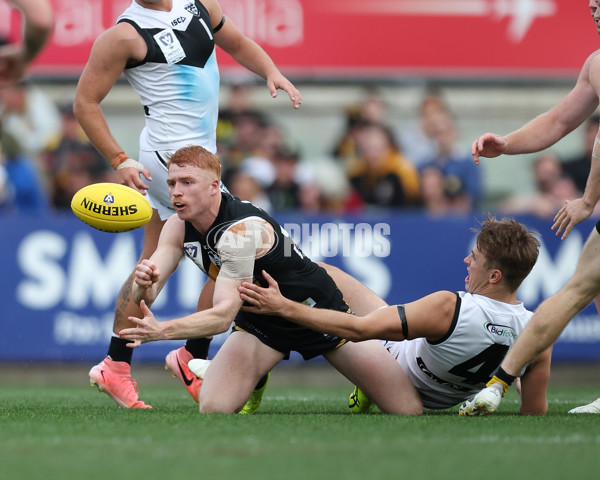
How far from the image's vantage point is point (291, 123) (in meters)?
12.6

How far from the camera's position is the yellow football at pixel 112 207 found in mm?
5785

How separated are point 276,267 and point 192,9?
6.20 feet

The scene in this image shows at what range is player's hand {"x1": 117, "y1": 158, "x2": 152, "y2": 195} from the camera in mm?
6016

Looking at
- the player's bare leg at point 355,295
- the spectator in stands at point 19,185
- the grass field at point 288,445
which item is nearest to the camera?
the grass field at point 288,445

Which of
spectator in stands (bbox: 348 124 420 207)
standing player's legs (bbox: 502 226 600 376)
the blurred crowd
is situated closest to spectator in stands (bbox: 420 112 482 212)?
the blurred crowd

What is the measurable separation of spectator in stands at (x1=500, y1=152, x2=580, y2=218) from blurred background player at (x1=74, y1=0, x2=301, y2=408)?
15.6ft

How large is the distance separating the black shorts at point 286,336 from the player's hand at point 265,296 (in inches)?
20.9

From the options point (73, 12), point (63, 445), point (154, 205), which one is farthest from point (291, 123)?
point (63, 445)

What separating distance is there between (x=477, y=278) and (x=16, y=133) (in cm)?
716

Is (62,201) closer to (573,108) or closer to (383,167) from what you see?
(383,167)

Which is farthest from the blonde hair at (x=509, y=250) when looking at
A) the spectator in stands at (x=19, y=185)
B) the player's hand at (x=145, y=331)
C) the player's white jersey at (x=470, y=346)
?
the spectator in stands at (x=19, y=185)

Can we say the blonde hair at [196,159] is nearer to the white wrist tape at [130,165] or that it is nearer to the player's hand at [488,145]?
the white wrist tape at [130,165]

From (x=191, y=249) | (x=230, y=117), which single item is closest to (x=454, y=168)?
(x=230, y=117)

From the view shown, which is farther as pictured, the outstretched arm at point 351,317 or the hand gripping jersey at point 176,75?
the hand gripping jersey at point 176,75
